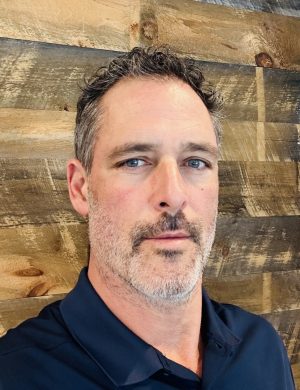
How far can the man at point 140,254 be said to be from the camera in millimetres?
1041

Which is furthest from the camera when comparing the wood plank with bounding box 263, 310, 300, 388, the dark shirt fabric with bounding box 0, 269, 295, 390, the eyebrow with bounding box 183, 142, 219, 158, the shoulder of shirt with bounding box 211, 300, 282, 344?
the wood plank with bounding box 263, 310, 300, 388

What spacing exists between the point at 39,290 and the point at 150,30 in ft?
2.79

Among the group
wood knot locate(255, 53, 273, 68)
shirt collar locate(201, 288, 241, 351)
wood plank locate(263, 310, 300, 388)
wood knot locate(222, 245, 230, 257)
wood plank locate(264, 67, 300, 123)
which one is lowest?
wood plank locate(263, 310, 300, 388)

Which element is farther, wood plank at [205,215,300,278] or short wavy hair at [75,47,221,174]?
wood plank at [205,215,300,278]

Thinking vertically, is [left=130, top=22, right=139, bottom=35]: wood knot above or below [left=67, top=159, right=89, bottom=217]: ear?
above

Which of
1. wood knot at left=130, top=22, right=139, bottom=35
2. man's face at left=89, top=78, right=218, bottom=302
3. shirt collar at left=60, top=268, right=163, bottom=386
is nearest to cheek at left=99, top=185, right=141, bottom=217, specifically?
man's face at left=89, top=78, right=218, bottom=302

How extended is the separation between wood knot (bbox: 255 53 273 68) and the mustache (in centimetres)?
92

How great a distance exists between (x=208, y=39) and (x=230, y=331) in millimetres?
942

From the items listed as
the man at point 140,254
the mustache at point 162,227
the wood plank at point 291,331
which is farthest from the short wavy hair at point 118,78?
the wood plank at point 291,331

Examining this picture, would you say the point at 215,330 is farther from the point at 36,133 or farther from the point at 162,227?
the point at 36,133

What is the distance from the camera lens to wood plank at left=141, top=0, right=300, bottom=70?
161cm

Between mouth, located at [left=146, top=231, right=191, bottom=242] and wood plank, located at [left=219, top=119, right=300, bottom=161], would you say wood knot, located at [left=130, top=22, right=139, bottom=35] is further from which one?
mouth, located at [left=146, top=231, right=191, bottom=242]

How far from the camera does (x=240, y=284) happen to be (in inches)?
70.5

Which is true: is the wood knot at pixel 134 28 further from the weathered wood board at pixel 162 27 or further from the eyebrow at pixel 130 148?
the eyebrow at pixel 130 148
